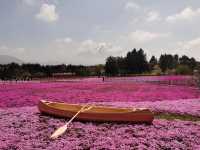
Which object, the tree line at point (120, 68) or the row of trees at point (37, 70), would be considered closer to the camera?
the row of trees at point (37, 70)

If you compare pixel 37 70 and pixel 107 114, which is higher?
pixel 37 70

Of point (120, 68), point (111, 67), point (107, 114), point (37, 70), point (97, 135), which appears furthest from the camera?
point (37, 70)

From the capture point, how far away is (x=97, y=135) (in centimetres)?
1491

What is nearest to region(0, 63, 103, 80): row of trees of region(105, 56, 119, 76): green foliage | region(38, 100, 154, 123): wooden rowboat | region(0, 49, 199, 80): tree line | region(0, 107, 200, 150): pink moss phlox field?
region(0, 49, 199, 80): tree line

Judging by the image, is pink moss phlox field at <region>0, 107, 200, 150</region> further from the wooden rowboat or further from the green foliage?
the green foliage

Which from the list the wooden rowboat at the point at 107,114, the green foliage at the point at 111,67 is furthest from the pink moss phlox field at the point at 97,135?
the green foliage at the point at 111,67

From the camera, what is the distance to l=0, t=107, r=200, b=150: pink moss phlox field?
1336cm

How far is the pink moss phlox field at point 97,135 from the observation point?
13359 mm

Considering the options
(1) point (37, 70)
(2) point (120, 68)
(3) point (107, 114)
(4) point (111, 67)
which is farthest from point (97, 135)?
(1) point (37, 70)

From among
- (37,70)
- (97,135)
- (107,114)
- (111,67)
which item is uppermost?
(111,67)

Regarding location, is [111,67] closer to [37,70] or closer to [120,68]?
[120,68]

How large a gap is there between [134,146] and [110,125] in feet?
11.5

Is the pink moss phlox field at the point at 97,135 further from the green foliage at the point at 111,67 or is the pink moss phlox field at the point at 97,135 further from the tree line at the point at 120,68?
the green foliage at the point at 111,67

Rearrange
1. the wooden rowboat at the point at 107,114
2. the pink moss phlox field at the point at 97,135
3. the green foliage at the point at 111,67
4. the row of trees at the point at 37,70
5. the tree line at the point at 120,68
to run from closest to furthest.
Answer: the pink moss phlox field at the point at 97,135, the wooden rowboat at the point at 107,114, the row of trees at the point at 37,70, the tree line at the point at 120,68, the green foliage at the point at 111,67
